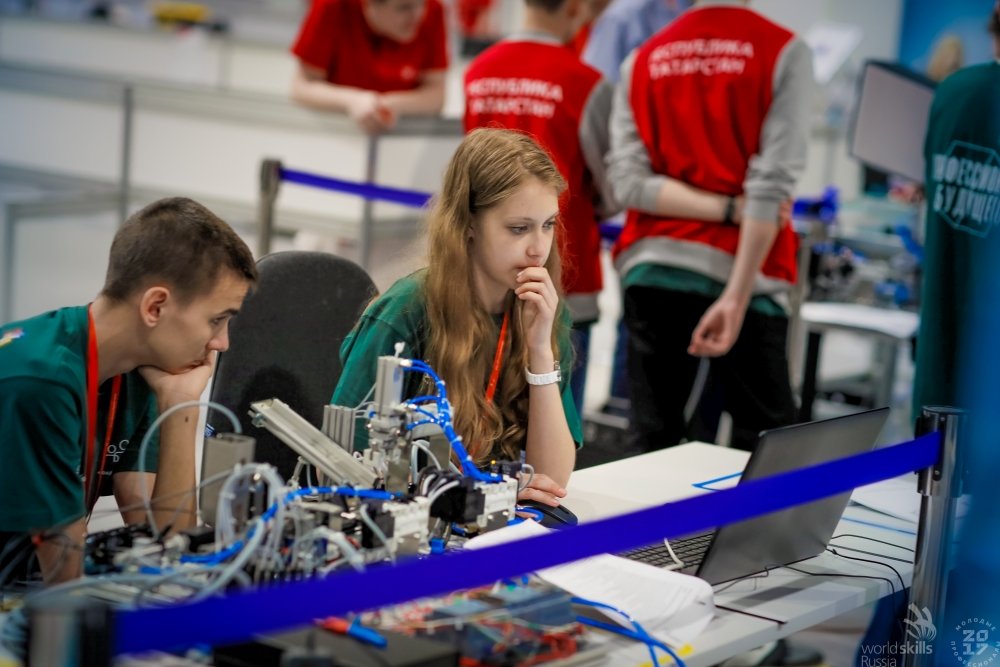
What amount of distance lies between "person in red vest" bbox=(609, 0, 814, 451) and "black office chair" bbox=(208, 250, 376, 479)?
867 millimetres

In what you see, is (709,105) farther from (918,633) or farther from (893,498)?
(918,633)

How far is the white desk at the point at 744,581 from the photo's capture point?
170 centimetres

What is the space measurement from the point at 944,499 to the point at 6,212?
381cm

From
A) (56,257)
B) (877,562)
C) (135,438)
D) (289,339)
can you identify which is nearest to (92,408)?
(135,438)

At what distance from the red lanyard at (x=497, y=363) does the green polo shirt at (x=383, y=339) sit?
2 cm

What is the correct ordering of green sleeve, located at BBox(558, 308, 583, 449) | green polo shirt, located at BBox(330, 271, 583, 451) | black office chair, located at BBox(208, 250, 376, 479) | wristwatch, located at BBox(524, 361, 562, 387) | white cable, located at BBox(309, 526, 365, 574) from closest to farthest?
white cable, located at BBox(309, 526, 365, 574) → green polo shirt, located at BBox(330, 271, 583, 451) → wristwatch, located at BBox(524, 361, 562, 387) → green sleeve, located at BBox(558, 308, 583, 449) → black office chair, located at BBox(208, 250, 376, 479)

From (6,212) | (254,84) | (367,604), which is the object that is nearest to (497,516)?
(367,604)

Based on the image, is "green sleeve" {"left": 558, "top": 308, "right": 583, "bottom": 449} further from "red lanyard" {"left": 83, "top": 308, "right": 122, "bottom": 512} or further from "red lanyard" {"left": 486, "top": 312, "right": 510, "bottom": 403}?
→ "red lanyard" {"left": 83, "top": 308, "right": 122, "bottom": 512}

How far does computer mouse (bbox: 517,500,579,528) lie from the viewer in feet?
6.50

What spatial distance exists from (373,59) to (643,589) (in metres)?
2.72

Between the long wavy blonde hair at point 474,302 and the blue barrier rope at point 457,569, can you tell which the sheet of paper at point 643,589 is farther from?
the long wavy blonde hair at point 474,302

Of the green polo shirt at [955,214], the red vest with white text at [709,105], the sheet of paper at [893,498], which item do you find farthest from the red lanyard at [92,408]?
the red vest with white text at [709,105]

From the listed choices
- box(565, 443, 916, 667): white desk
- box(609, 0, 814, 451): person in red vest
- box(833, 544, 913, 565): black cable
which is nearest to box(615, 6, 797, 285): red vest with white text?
box(609, 0, 814, 451): person in red vest

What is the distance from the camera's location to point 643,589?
5.68 ft
